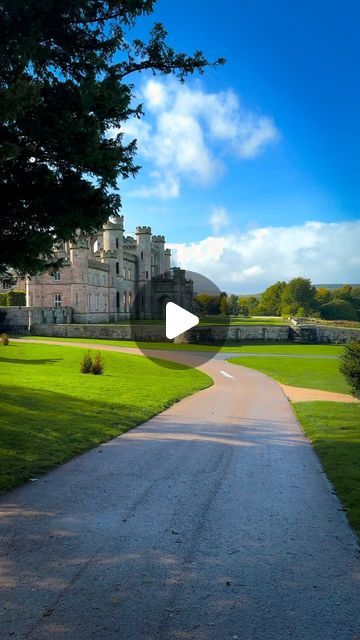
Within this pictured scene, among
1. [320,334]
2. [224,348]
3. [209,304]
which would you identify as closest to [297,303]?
[209,304]

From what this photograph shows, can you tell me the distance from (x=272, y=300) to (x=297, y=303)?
18.2 m

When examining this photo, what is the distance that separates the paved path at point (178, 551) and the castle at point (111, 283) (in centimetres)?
4277

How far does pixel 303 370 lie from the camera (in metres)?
30.8

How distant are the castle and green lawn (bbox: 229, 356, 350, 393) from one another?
24.3 m

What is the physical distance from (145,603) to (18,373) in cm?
1738

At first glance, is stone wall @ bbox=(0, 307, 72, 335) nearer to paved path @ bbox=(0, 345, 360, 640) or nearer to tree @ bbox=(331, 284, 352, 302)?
paved path @ bbox=(0, 345, 360, 640)

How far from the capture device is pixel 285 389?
2239cm

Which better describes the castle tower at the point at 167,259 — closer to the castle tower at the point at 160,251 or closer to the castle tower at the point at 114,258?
the castle tower at the point at 160,251

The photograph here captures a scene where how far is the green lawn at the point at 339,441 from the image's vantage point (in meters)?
7.45

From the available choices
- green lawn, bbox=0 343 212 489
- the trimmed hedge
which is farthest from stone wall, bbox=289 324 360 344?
the trimmed hedge

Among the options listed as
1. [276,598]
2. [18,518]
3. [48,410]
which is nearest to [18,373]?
[48,410]

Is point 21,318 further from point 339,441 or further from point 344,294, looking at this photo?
point 344,294

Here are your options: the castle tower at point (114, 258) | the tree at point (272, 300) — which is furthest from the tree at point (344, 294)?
the castle tower at point (114, 258)

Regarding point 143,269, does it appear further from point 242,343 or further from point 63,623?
point 63,623
